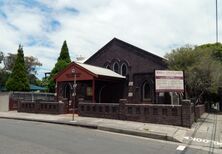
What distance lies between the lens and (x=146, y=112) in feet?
65.2

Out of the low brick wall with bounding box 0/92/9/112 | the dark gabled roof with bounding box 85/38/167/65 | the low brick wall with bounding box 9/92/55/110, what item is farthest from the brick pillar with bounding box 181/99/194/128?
the low brick wall with bounding box 0/92/9/112

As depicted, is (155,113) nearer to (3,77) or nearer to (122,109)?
(122,109)

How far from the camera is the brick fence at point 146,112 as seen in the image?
60.4 feet

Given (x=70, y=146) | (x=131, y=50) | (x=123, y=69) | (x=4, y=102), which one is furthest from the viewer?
(x=4, y=102)

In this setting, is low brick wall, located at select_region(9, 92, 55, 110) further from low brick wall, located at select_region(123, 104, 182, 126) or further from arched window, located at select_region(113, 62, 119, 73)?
low brick wall, located at select_region(123, 104, 182, 126)

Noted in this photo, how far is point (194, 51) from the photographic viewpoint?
28.5m

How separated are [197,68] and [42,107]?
12.6 m

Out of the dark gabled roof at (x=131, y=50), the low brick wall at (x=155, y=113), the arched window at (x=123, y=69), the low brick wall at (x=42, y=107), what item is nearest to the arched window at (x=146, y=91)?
the arched window at (x=123, y=69)

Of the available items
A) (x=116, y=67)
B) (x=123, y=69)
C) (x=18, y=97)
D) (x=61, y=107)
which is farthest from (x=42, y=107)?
(x=123, y=69)

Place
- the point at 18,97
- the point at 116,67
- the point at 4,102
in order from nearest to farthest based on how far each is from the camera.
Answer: the point at 4,102
the point at 116,67
the point at 18,97

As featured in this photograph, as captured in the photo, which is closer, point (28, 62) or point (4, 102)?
point (4, 102)

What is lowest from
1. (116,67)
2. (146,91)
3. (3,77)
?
(146,91)

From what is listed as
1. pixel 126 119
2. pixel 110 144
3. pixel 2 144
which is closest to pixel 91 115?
pixel 126 119

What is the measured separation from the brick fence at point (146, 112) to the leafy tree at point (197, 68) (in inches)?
247
